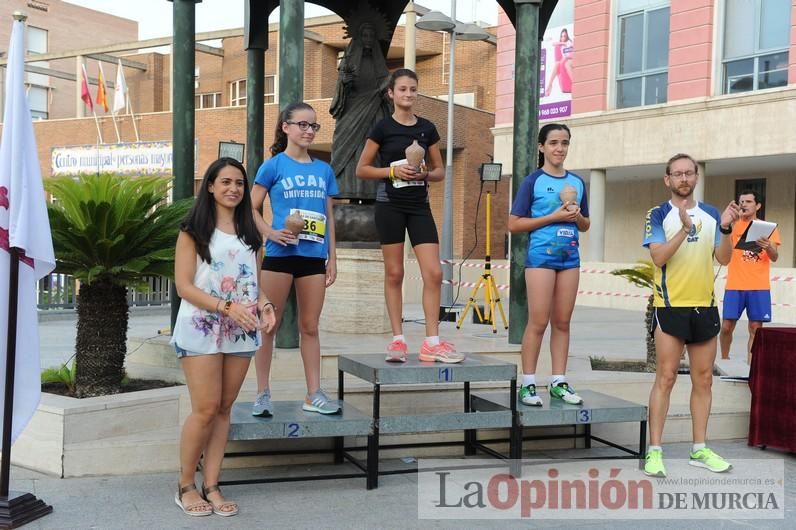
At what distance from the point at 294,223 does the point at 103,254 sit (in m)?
2.00

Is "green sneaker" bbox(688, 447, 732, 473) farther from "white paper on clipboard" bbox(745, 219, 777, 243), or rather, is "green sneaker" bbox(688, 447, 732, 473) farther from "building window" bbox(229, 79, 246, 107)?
"building window" bbox(229, 79, 246, 107)

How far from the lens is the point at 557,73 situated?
83.5ft

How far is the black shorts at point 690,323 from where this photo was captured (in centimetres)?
586

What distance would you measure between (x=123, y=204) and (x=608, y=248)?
22962mm

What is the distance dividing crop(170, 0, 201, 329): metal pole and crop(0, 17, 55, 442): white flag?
302 centimetres

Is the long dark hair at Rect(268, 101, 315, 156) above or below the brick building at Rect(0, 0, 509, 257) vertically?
below

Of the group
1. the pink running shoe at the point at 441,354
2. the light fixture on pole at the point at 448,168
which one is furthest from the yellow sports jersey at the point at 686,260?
the light fixture on pole at the point at 448,168

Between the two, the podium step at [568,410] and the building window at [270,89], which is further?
the building window at [270,89]

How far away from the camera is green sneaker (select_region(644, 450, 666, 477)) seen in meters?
5.91

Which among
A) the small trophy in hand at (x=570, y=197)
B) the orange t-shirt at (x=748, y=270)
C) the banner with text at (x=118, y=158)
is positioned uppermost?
the banner with text at (x=118, y=158)

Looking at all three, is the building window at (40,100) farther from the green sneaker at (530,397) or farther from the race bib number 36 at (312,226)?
the green sneaker at (530,397)

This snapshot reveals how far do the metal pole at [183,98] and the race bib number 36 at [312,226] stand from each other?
2.85 m

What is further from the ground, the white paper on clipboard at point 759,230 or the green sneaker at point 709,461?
the white paper on clipboard at point 759,230

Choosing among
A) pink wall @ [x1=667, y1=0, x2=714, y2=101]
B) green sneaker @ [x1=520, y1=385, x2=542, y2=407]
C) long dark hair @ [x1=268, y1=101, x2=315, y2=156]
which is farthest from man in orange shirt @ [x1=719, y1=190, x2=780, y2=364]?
pink wall @ [x1=667, y1=0, x2=714, y2=101]
